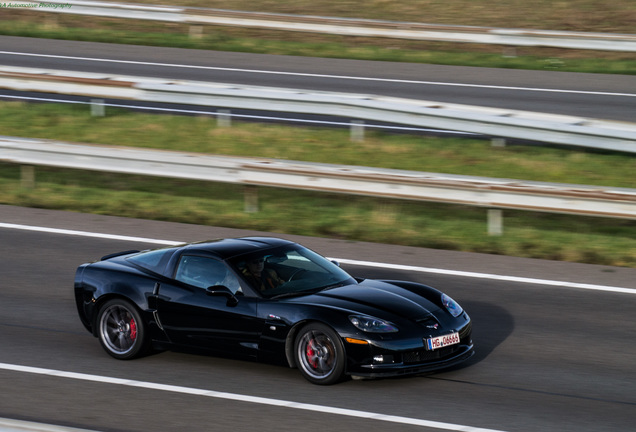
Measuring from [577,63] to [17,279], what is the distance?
15552mm

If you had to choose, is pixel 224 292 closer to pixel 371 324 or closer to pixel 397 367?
pixel 371 324

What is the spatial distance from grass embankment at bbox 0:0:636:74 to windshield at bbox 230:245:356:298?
586 inches

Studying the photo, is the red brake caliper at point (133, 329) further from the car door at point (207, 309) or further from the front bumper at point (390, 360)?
the front bumper at point (390, 360)

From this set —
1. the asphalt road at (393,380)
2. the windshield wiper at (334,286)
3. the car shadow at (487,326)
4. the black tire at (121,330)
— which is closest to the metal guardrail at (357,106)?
the asphalt road at (393,380)

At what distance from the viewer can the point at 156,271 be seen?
945cm

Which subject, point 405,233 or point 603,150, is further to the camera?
point 603,150

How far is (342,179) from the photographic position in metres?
14.0

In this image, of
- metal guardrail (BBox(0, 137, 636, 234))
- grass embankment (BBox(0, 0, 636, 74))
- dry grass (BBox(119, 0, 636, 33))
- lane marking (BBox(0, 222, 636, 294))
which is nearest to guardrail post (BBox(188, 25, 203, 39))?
grass embankment (BBox(0, 0, 636, 74))

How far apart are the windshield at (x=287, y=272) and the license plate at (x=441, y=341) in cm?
119

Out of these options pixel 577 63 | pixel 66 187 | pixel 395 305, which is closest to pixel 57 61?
pixel 66 187

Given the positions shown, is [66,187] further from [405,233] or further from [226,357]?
[226,357]

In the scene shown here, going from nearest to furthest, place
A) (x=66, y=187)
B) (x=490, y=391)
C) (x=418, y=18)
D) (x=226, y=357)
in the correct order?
(x=490, y=391)
(x=226, y=357)
(x=66, y=187)
(x=418, y=18)

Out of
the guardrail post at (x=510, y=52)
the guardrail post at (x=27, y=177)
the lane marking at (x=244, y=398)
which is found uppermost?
the guardrail post at (x=510, y=52)

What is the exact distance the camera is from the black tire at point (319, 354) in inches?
327
